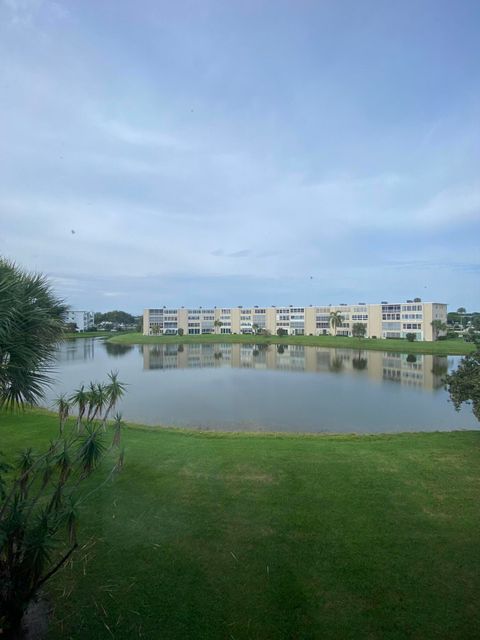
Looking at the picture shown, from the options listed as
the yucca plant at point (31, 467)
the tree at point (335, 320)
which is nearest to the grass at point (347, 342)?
the tree at point (335, 320)

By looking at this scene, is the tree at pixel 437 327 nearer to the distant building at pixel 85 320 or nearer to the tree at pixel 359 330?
the tree at pixel 359 330

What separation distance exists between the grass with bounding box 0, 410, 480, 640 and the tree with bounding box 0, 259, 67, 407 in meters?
2.53

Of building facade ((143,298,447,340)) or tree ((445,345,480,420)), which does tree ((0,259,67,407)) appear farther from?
building facade ((143,298,447,340))

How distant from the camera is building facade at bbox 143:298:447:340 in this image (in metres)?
67.1

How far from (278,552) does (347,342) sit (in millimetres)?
62930

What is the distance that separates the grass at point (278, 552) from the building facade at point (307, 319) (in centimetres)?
6483

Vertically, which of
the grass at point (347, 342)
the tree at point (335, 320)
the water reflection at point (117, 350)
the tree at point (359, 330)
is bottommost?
the water reflection at point (117, 350)

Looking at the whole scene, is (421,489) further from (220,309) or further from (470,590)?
(220,309)

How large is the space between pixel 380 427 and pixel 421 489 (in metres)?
8.01

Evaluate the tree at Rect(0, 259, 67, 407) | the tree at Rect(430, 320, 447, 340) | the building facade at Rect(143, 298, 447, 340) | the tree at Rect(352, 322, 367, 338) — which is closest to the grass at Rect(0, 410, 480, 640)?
the tree at Rect(0, 259, 67, 407)

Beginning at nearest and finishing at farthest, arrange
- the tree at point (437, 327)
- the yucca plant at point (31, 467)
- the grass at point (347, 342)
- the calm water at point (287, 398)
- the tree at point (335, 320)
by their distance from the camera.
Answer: the yucca plant at point (31, 467) → the calm water at point (287, 398) → the grass at point (347, 342) → the tree at point (437, 327) → the tree at point (335, 320)

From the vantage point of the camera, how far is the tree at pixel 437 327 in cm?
6319

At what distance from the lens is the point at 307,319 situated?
86500 mm

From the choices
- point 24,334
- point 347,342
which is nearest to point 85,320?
point 347,342
